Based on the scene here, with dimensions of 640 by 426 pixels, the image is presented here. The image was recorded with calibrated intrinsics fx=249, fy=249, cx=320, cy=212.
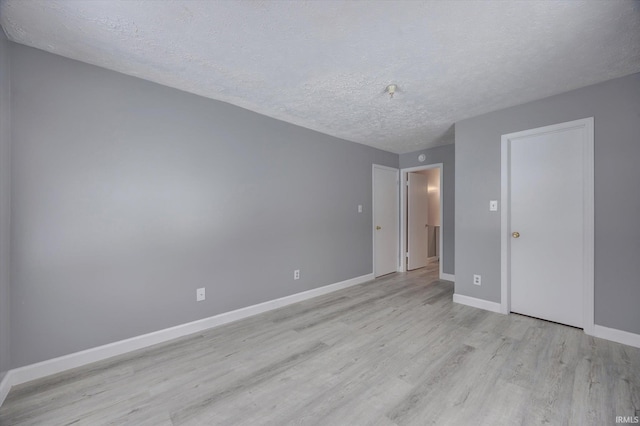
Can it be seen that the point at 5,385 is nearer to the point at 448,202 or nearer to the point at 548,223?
the point at 548,223

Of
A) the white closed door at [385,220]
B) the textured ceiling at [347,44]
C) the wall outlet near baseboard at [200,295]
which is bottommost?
the wall outlet near baseboard at [200,295]

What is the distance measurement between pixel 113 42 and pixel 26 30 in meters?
0.49

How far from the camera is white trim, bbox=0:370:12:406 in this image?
160 cm

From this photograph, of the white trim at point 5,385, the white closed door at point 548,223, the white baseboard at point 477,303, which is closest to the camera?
the white trim at point 5,385

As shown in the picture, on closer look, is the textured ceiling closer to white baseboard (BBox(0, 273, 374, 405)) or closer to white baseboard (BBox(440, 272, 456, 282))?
white baseboard (BBox(0, 273, 374, 405))

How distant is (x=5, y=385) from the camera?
1647 millimetres

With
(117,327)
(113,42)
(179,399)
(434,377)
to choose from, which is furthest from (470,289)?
(113,42)

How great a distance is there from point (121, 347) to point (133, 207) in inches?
47.4

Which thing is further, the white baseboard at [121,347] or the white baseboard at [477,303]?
the white baseboard at [477,303]

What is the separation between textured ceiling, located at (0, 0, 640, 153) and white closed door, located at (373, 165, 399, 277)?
84.3 inches

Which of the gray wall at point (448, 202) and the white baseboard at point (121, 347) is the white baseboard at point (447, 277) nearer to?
the gray wall at point (448, 202)

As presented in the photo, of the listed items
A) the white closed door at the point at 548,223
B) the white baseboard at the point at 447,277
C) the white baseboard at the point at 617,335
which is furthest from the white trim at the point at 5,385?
the white baseboard at the point at 447,277

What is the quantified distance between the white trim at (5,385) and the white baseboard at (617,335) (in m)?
4.71

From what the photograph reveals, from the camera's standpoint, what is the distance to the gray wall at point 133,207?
1.83 meters
